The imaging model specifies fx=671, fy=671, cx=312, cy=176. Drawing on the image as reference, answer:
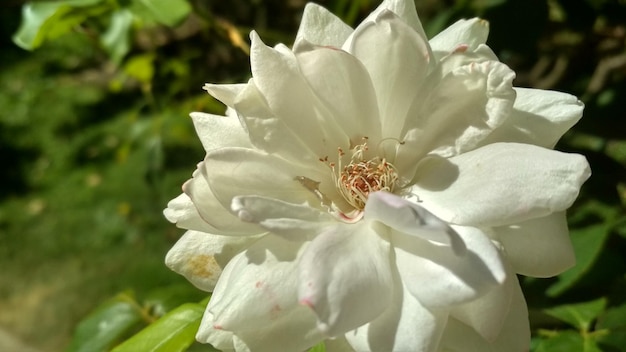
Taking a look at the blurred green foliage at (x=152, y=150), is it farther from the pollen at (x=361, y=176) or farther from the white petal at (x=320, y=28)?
the white petal at (x=320, y=28)

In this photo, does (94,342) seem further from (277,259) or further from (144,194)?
(144,194)

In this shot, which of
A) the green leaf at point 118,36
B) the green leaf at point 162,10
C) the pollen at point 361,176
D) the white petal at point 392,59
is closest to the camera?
the white petal at point 392,59

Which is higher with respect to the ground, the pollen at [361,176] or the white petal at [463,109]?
the white petal at [463,109]

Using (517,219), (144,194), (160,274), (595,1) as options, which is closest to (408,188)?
(517,219)

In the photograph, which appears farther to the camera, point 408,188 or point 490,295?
point 408,188

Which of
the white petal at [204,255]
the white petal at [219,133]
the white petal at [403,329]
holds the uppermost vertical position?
the white petal at [219,133]

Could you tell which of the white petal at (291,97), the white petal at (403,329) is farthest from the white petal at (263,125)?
the white petal at (403,329)

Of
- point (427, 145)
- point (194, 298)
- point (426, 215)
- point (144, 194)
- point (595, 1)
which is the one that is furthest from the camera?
point (144, 194)
